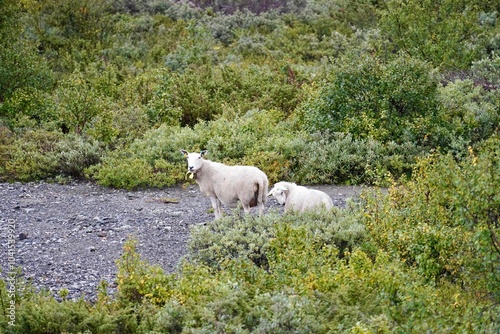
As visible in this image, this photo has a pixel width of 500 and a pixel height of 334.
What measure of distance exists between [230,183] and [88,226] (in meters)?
2.63

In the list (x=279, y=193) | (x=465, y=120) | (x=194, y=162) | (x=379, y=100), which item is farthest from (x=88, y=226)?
(x=465, y=120)

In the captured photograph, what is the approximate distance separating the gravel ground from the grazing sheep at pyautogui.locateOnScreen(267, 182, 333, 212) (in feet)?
5.41

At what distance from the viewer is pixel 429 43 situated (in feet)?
72.9

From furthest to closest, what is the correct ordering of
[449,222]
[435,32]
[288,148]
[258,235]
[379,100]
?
[435,32] → [379,100] → [288,148] → [258,235] → [449,222]

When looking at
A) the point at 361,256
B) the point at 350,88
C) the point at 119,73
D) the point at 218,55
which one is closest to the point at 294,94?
the point at 350,88

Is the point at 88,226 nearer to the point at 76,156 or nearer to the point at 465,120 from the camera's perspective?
the point at 76,156

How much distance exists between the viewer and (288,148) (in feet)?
52.1

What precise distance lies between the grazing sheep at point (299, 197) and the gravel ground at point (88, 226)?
165 centimetres

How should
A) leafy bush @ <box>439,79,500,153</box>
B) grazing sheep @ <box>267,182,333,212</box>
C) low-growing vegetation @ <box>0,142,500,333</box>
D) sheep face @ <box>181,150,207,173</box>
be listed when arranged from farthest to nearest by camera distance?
leafy bush @ <box>439,79,500,153</box> < sheep face @ <box>181,150,207,173</box> < grazing sheep @ <box>267,182,333,212</box> < low-growing vegetation @ <box>0,142,500,333</box>

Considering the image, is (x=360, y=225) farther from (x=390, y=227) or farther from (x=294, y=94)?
(x=294, y=94)

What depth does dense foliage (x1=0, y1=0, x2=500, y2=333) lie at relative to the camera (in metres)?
7.03

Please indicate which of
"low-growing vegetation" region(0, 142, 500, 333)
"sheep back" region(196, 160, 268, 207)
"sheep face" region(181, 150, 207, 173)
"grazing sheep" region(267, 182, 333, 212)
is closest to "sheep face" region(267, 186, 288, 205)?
"grazing sheep" region(267, 182, 333, 212)

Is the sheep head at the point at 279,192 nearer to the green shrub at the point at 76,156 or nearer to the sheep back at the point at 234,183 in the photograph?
the sheep back at the point at 234,183

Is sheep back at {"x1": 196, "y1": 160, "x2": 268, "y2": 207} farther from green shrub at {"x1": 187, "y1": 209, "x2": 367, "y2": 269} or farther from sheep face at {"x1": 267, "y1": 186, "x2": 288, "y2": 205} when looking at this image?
green shrub at {"x1": 187, "y1": 209, "x2": 367, "y2": 269}
